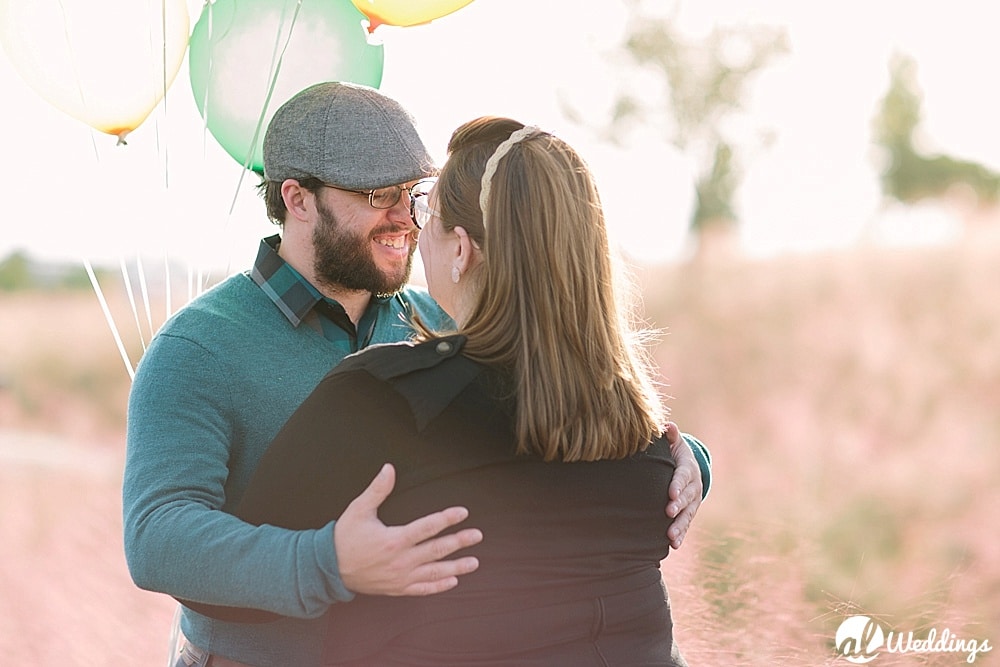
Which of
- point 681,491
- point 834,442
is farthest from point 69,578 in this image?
point 681,491

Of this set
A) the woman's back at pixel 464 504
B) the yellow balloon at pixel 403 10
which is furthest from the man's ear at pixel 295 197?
the woman's back at pixel 464 504

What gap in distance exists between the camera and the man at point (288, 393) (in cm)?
128

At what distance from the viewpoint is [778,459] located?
303 inches

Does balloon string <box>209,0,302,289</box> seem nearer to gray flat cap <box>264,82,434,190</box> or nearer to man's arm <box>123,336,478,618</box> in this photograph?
gray flat cap <box>264,82,434,190</box>

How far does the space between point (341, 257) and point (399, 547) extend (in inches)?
30.5

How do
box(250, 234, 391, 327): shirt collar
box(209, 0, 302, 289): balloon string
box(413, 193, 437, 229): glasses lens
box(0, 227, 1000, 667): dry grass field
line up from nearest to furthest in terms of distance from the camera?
1. box(413, 193, 437, 229): glasses lens
2. box(250, 234, 391, 327): shirt collar
3. box(209, 0, 302, 289): balloon string
4. box(0, 227, 1000, 667): dry grass field

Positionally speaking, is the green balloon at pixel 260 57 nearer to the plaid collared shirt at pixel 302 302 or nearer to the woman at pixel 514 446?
the plaid collared shirt at pixel 302 302

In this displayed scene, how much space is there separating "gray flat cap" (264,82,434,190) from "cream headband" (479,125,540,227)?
20.8 inches

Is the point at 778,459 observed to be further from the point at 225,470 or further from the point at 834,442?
the point at 225,470

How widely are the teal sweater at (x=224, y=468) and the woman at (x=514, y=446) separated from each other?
0.06 metres

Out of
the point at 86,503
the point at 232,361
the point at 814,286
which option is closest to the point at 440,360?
the point at 232,361

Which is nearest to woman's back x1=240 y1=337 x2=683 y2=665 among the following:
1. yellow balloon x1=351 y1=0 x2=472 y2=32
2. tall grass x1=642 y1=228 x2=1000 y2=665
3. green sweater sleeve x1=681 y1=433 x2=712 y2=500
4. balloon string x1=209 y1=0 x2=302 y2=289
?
green sweater sleeve x1=681 y1=433 x2=712 y2=500

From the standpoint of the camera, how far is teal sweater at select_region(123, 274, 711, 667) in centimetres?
132

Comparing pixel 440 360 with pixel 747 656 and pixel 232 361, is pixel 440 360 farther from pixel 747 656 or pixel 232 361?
pixel 747 656
